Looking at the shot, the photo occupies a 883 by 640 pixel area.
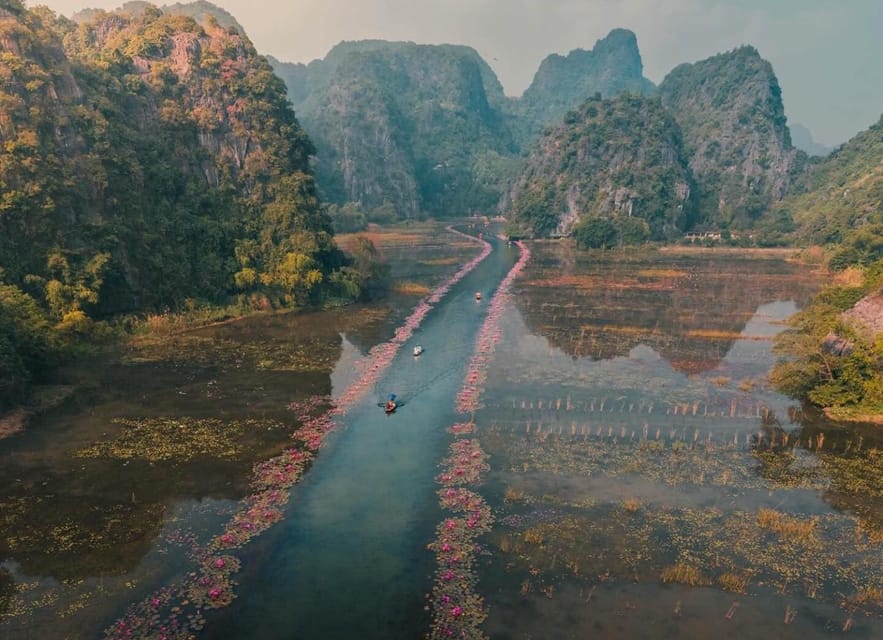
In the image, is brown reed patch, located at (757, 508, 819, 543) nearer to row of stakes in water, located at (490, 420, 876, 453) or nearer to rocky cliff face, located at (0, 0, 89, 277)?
row of stakes in water, located at (490, 420, 876, 453)

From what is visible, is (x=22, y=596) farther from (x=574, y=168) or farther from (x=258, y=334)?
(x=574, y=168)

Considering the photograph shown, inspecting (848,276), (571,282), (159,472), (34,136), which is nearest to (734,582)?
(159,472)

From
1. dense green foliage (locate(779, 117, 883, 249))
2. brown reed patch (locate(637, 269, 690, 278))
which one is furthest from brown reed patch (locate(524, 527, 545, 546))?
dense green foliage (locate(779, 117, 883, 249))

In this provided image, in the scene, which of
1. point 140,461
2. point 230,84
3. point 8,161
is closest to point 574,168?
point 230,84

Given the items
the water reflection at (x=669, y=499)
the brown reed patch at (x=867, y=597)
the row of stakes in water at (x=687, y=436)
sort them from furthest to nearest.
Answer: the row of stakes in water at (x=687, y=436) < the brown reed patch at (x=867, y=597) < the water reflection at (x=669, y=499)

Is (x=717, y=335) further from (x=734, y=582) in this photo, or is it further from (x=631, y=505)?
(x=734, y=582)

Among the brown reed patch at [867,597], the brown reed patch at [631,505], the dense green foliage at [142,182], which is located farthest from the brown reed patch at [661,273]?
the brown reed patch at [867,597]

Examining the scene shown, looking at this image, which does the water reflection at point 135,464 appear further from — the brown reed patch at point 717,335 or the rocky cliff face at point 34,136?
the brown reed patch at point 717,335
